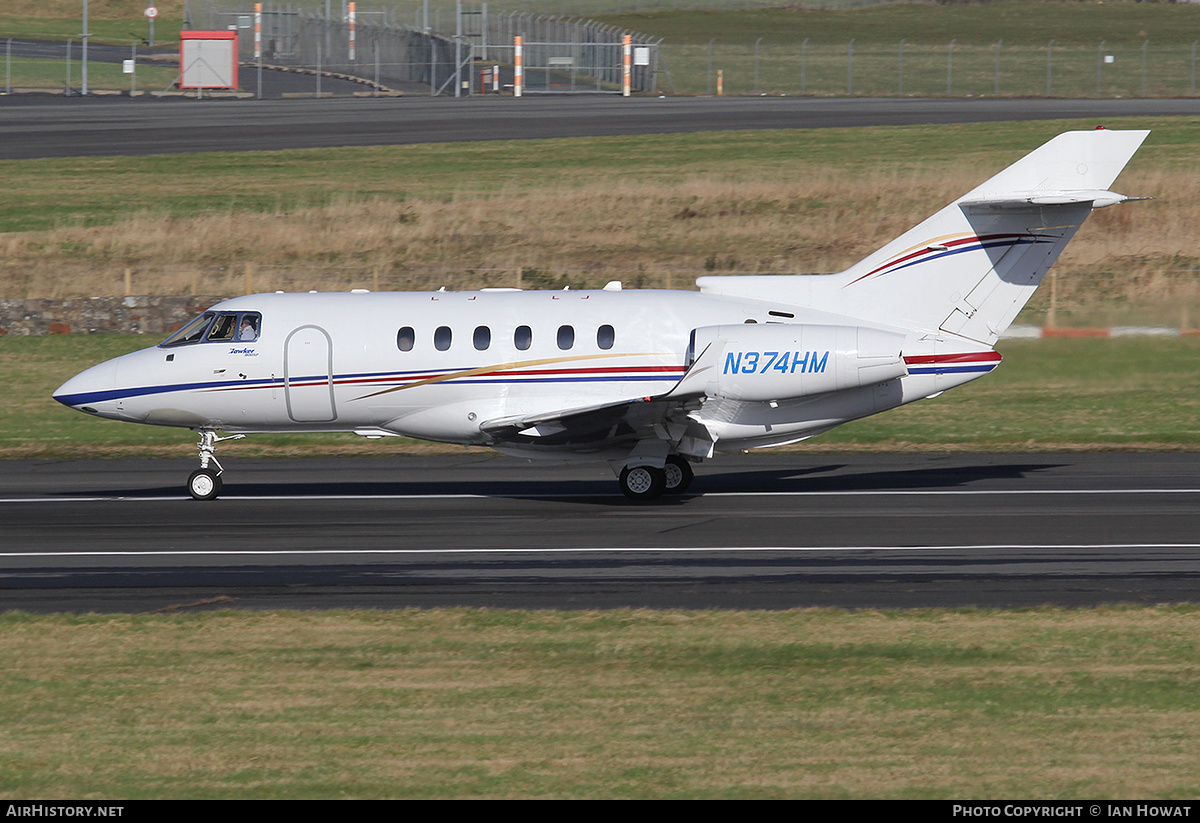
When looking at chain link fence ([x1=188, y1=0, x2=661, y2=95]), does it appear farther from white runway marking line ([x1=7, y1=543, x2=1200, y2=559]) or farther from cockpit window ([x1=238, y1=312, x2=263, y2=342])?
white runway marking line ([x1=7, y1=543, x2=1200, y2=559])

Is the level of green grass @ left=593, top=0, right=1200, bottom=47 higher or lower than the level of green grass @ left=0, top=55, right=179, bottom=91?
higher

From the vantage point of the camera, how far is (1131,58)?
8219 cm

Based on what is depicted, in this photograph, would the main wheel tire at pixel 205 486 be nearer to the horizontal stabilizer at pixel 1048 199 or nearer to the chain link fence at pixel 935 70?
the horizontal stabilizer at pixel 1048 199

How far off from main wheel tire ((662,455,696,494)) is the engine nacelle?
5.95 ft

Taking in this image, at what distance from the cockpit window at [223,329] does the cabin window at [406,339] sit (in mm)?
2165

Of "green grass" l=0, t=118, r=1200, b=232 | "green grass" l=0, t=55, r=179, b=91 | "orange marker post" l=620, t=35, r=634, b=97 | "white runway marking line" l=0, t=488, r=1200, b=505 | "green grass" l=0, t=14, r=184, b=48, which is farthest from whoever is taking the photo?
"green grass" l=0, t=14, r=184, b=48

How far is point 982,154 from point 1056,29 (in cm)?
5067

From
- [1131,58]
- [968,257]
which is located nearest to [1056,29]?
[1131,58]

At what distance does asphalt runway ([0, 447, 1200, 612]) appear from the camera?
1547 cm

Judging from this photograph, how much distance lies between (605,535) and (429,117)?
4655 centimetres

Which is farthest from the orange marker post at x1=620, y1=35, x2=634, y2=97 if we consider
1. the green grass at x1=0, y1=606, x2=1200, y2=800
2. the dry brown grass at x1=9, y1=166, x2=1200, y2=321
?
the green grass at x1=0, y1=606, x2=1200, y2=800

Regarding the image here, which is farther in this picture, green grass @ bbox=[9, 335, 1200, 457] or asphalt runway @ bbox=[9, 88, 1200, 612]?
green grass @ bbox=[9, 335, 1200, 457]

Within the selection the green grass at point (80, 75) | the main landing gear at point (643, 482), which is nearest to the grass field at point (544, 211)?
the main landing gear at point (643, 482)

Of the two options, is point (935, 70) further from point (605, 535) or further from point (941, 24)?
point (605, 535)
